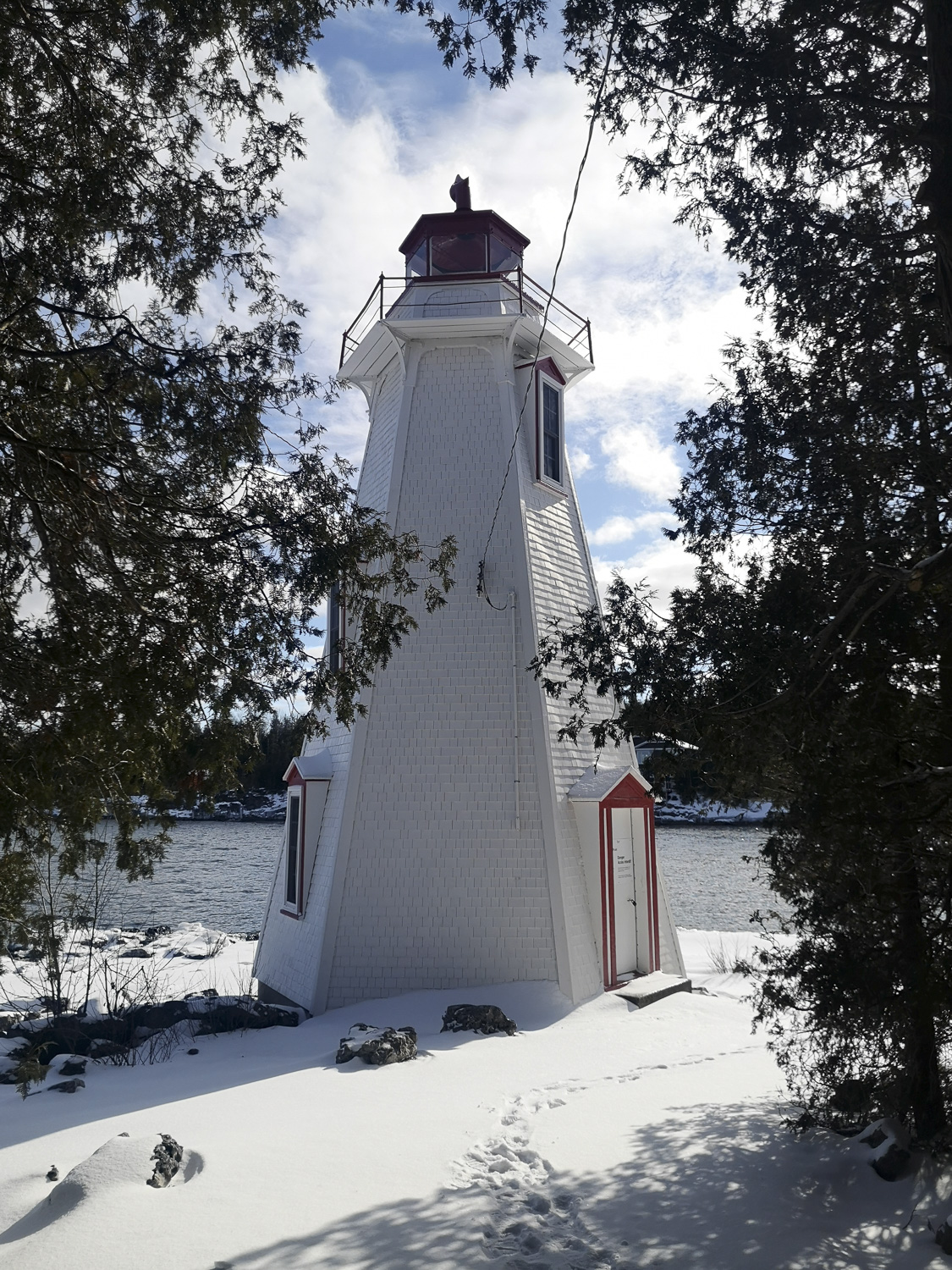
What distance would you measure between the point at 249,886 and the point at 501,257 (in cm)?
2539

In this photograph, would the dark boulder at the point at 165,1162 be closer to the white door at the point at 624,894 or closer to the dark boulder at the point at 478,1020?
the dark boulder at the point at 478,1020

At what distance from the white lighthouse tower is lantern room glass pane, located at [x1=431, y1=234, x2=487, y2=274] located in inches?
1.1

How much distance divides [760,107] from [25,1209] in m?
8.02

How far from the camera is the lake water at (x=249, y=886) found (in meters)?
24.1

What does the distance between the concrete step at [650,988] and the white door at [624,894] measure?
22cm

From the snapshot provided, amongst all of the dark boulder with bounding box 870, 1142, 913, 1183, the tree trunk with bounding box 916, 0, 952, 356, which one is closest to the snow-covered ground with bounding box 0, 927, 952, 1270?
the dark boulder with bounding box 870, 1142, 913, 1183

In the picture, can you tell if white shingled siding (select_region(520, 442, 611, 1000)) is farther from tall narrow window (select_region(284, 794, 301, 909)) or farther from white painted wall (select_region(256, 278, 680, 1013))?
tall narrow window (select_region(284, 794, 301, 909))

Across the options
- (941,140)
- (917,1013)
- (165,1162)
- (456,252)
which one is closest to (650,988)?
(917,1013)

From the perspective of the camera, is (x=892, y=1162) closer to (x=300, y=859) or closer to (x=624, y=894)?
(x=624, y=894)

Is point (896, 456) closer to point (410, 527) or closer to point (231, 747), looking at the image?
point (231, 747)

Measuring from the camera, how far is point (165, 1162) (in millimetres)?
4938

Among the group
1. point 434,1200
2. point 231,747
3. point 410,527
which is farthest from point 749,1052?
point 410,527

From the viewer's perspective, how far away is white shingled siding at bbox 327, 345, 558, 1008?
34.8 ft

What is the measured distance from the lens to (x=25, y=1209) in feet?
15.7
